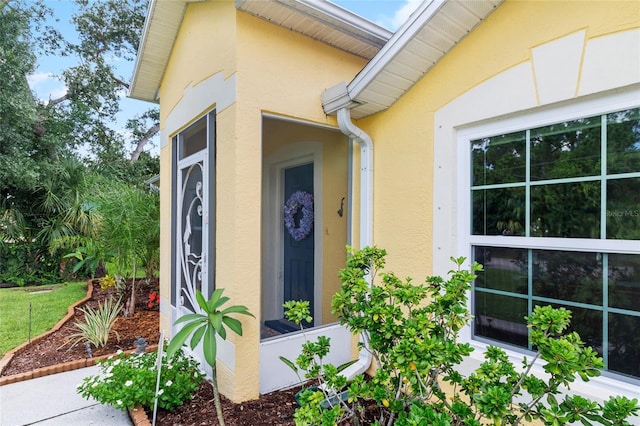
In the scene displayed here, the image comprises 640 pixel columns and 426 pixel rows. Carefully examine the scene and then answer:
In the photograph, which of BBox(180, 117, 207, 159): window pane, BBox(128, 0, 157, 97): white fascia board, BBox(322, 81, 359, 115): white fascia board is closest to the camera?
BBox(322, 81, 359, 115): white fascia board

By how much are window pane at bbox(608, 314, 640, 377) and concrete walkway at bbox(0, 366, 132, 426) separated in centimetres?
410

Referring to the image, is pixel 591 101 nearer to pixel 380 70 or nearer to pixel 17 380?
pixel 380 70

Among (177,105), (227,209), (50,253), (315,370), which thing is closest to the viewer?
(315,370)

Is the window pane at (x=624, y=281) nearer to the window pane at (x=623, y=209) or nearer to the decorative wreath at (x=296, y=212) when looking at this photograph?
the window pane at (x=623, y=209)

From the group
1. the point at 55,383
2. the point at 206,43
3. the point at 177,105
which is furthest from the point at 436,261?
the point at 55,383

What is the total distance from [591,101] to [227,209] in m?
3.18

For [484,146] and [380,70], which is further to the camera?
[380,70]

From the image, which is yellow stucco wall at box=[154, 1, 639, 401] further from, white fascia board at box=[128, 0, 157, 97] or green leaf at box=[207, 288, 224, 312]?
white fascia board at box=[128, 0, 157, 97]

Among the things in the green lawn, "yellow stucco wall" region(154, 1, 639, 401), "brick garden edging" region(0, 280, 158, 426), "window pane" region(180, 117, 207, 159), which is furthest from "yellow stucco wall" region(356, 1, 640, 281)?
the green lawn

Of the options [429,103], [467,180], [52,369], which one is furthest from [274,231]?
[467,180]

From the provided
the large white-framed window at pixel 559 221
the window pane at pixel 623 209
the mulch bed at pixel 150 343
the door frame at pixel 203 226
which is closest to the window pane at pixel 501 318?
the large white-framed window at pixel 559 221

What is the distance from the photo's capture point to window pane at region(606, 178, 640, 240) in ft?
7.18

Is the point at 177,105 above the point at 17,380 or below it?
above

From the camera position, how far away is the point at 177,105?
16.4 ft
